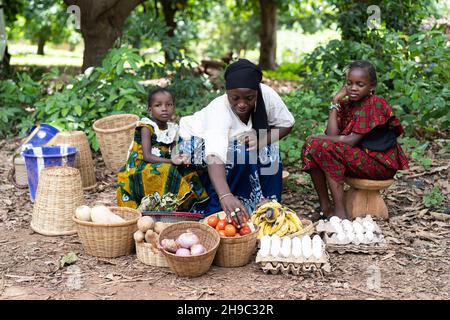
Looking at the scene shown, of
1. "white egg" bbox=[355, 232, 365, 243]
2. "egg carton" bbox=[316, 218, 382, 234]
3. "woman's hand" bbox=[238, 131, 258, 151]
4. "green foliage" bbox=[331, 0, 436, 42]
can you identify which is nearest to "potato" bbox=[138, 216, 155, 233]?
"woman's hand" bbox=[238, 131, 258, 151]

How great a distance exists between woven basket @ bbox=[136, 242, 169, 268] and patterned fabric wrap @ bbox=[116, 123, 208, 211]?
77 centimetres

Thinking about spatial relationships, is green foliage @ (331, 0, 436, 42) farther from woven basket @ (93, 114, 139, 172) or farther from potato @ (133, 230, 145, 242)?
potato @ (133, 230, 145, 242)

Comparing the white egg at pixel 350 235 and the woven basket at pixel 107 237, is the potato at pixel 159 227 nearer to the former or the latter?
the woven basket at pixel 107 237

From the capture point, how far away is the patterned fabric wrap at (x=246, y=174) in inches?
171

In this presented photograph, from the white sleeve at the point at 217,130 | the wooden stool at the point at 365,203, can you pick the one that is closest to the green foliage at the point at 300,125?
the wooden stool at the point at 365,203

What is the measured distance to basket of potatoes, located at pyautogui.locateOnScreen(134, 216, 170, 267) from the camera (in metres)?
3.69

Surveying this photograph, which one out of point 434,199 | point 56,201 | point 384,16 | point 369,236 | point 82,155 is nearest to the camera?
point 369,236

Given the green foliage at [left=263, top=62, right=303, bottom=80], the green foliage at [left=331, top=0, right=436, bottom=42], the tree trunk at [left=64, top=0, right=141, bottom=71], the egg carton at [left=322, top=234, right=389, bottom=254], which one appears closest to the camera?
the egg carton at [left=322, top=234, right=389, bottom=254]

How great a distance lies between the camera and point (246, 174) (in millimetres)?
4426

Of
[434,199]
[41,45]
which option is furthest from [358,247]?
[41,45]

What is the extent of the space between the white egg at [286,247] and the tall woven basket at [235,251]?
0.19 m

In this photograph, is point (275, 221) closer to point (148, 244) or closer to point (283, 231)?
point (283, 231)

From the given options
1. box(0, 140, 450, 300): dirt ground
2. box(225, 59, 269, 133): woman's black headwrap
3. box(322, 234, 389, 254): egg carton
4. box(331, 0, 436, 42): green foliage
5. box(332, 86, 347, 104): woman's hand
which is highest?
box(331, 0, 436, 42): green foliage

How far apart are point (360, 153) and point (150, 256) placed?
71.8 inches
